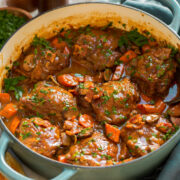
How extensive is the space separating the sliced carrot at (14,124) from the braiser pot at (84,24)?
0.31 metres

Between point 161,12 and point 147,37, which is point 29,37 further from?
point 161,12

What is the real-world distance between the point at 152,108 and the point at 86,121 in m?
0.68

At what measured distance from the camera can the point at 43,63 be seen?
3.58 meters

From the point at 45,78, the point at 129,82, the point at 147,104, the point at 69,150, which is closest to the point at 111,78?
the point at 129,82

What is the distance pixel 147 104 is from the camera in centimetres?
338

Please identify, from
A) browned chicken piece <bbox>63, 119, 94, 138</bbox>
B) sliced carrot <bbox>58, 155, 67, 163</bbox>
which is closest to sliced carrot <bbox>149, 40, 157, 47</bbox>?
browned chicken piece <bbox>63, 119, 94, 138</bbox>

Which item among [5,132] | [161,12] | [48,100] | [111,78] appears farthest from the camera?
[161,12]

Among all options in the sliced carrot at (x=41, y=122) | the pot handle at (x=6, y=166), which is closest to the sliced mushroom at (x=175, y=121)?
the sliced carrot at (x=41, y=122)

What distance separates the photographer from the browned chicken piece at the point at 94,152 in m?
2.87

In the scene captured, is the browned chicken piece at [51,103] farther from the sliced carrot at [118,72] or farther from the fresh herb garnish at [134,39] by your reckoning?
the fresh herb garnish at [134,39]

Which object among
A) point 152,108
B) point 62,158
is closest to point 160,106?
point 152,108

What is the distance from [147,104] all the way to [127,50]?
2.36ft

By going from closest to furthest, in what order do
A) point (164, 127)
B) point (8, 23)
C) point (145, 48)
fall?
point (164, 127)
point (145, 48)
point (8, 23)

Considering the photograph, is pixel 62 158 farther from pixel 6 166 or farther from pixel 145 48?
pixel 145 48
